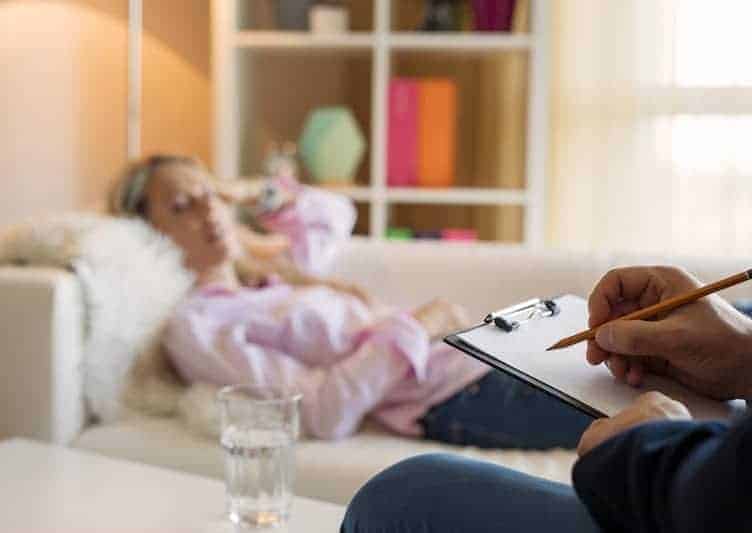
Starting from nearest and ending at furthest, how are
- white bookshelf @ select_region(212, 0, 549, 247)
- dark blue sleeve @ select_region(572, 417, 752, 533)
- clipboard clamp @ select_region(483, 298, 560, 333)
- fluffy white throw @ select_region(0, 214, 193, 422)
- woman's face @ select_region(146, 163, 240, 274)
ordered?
dark blue sleeve @ select_region(572, 417, 752, 533), clipboard clamp @ select_region(483, 298, 560, 333), fluffy white throw @ select_region(0, 214, 193, 422), woman's face @ select_region(146, 163, 240, 274), white bookshelf @ select_region(212, 0, 549, 247)

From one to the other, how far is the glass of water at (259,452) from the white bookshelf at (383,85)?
1.43 meters

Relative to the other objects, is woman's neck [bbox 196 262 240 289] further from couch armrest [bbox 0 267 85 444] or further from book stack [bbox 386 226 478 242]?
book stack [bbox 386 226 478 242]

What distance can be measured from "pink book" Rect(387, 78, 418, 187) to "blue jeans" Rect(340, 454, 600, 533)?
1921 millimetres

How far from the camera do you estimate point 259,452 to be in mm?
1402

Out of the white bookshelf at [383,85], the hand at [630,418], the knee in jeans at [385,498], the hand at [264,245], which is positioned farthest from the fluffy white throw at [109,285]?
the hand at [630,418]

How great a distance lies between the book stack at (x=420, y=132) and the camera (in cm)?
286

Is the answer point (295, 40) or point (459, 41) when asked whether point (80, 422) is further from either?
point (459, 41)

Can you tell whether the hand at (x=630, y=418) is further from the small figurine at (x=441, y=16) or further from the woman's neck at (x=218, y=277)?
the small figurine at (x=441, y=16)

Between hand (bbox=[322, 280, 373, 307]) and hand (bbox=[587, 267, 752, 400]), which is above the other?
hand (bbox=[587, 267, 752, 400])

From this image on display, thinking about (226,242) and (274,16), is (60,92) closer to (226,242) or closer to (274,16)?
(274,16)

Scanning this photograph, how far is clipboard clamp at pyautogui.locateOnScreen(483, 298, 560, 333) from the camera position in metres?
1.04

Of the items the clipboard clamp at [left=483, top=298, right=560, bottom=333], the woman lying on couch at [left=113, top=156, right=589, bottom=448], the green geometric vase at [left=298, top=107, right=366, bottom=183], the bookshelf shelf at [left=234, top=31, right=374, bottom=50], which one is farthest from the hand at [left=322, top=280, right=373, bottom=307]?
the clipboard clamp at [left=483, top=298, right=560, bottom=333]

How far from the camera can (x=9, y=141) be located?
9.53 ft

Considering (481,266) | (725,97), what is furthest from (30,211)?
(725,97)
